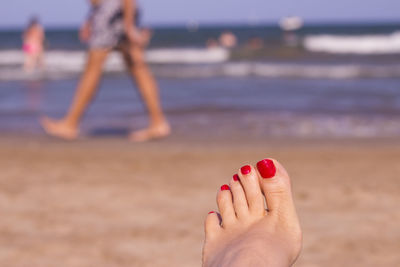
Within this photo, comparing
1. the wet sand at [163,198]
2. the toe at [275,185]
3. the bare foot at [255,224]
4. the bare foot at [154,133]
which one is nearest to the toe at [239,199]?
the bare foot at [255,224]

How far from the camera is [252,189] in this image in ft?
5.93

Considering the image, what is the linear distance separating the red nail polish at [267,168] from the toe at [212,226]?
0.73 feet

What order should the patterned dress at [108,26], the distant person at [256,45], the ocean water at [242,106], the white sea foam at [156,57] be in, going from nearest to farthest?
the patterned dress at [108,26] < the ocean water at [242,106] < the white sea foam at [156,57] < the distant person at [256,45]

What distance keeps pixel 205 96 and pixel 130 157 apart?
363cm

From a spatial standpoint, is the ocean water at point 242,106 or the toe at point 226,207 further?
the ocean water at point 242,106

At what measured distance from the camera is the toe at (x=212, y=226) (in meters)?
1.75

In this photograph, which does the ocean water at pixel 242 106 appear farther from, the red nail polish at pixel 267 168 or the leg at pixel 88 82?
the red nail polish at pixel 267 168

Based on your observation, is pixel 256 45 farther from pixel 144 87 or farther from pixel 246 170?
pixel 246 170

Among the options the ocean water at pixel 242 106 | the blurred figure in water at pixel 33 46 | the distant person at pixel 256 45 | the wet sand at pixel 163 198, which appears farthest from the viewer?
the distant person at pixel 256 45

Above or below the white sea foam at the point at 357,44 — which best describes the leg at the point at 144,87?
below

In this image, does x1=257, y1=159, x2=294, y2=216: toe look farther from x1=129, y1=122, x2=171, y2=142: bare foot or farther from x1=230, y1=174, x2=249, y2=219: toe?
x1=129, y1=122, x2=171, y2=142: bare foot

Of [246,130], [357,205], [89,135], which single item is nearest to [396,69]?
[246,130]

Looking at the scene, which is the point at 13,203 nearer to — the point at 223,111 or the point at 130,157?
the point at 130,157

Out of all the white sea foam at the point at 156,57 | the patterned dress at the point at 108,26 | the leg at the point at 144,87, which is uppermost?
the white sea foam at the point at 156,57
